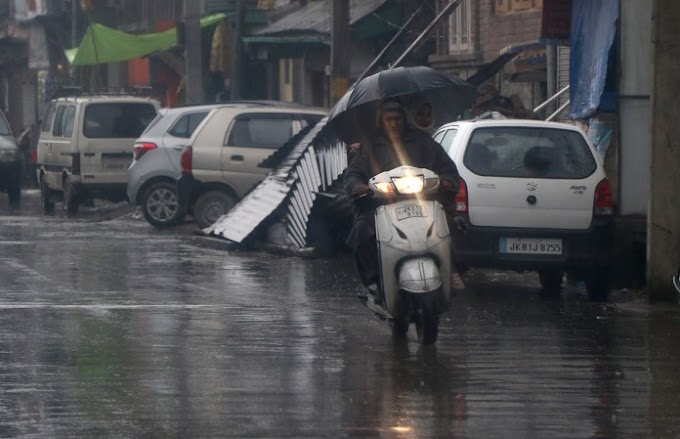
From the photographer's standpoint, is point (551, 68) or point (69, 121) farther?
point (69, 121)

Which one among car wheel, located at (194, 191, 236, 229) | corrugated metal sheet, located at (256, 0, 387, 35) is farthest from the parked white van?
corrugated metal sheet, located at (256, 0, 387, 35)

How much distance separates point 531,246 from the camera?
1261 cm

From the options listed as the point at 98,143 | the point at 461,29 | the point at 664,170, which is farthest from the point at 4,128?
the point at 664,170

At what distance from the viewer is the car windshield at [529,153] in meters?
12.7

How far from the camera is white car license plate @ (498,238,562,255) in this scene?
12609 mm

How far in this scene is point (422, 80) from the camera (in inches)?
437

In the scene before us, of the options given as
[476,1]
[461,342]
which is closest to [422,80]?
[461,342]

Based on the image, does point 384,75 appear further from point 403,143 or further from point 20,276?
point 20,276

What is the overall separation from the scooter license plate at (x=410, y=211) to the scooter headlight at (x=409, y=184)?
0.11 m

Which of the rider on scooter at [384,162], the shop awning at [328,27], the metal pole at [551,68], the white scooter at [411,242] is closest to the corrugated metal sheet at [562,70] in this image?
the metal pole at [551,68]

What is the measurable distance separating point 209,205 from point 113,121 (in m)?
4.22

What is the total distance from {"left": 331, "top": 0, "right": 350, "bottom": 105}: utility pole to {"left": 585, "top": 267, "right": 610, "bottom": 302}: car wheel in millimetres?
9963

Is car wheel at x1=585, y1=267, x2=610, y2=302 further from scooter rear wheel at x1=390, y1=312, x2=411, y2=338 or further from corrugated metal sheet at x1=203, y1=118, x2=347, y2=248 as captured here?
corrugated metal sheet at x1=203, y1=118, x2=347, y2=248

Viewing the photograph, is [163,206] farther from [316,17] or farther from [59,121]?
[316,17]
